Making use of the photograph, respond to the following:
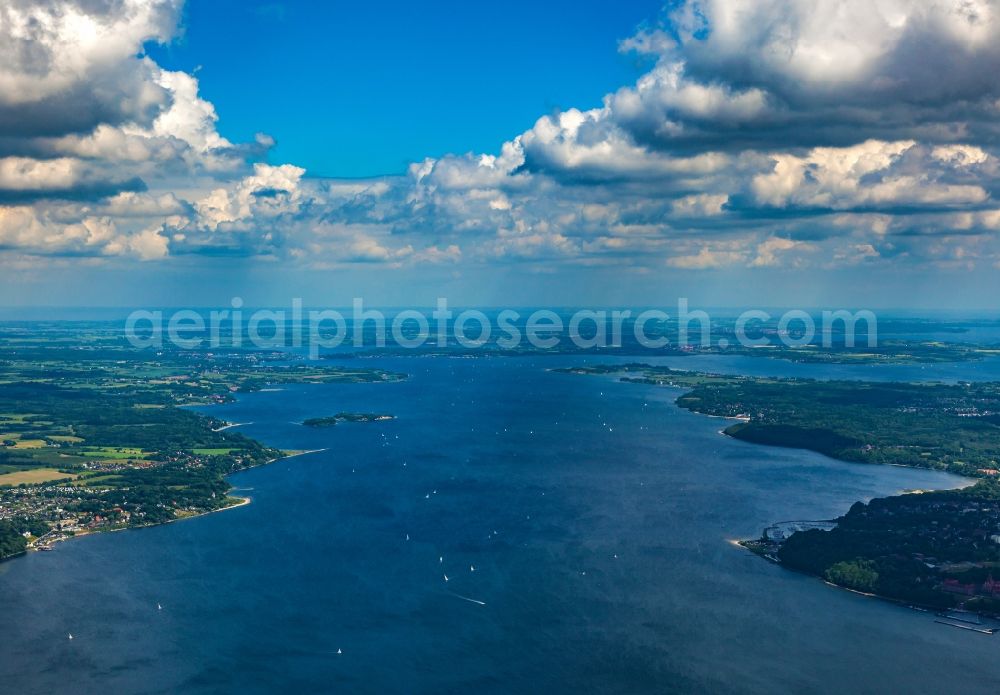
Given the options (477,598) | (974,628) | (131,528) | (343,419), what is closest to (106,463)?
(131,528)

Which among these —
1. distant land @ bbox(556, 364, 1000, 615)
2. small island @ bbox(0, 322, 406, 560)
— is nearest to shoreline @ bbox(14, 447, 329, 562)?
small island @ bbox(0, 322, 406, 560)

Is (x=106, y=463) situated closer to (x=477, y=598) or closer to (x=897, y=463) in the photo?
(x=477, y=598)

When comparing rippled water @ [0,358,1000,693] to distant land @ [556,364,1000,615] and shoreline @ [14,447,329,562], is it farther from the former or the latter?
distant land @ [556,364,1000,615]

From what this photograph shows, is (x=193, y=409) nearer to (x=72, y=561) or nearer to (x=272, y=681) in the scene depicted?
(x=72, y=561)

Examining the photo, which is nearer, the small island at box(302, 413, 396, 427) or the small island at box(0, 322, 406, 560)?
the small island at box(0, 322, 406, 560)

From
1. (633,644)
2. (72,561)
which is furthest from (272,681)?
(72,561)
